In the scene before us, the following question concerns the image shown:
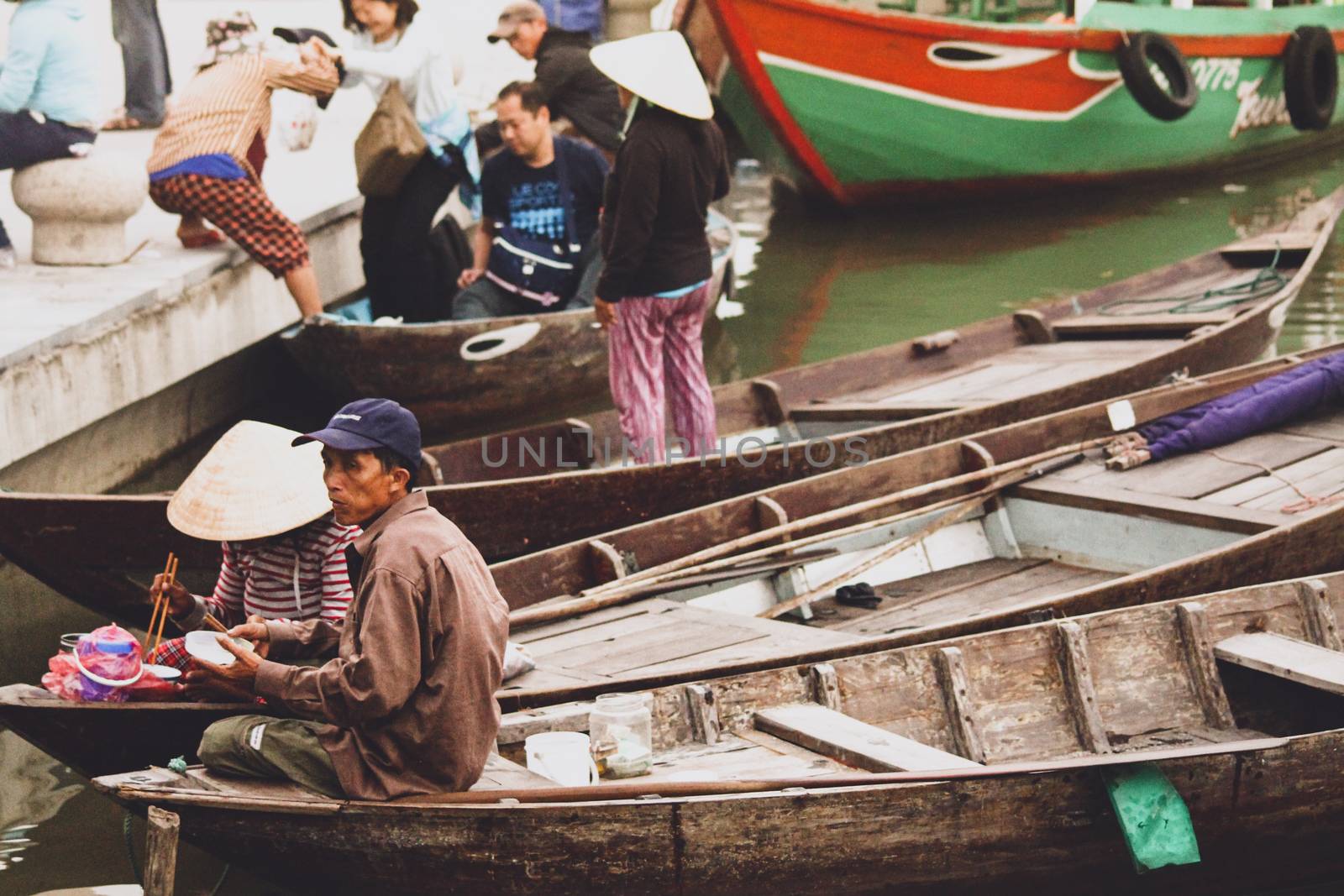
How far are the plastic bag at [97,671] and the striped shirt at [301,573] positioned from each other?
1.10 feet

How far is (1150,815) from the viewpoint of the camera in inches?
147

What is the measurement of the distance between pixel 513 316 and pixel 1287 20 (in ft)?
32.6

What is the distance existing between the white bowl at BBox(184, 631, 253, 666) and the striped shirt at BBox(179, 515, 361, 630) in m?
0.41

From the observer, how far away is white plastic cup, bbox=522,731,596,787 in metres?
3.76

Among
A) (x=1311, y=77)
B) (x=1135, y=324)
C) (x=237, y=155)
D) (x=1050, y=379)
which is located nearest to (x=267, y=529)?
(x=237, y=155)

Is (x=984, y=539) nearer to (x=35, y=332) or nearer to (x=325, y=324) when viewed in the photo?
(x=325, y=324)

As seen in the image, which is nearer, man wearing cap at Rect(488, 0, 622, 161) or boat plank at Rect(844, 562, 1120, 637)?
boat plank at Rect(844, 562, 1120, 637)

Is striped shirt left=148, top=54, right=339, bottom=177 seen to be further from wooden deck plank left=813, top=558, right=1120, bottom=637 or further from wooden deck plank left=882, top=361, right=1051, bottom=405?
wooden deck plank left=813, top=558, right=1120, bottom=637

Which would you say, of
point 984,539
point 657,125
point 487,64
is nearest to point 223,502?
point 657,125

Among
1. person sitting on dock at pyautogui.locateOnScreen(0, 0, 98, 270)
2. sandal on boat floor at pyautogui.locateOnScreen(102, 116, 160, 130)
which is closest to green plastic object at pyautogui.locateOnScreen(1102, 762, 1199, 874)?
person sitting on dock at pyautogui.locateOnScreen(0, 0, 98, 270)

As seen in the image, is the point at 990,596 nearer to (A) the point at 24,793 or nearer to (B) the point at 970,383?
(B) the point at 970,383

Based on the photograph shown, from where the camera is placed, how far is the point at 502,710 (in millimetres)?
4027

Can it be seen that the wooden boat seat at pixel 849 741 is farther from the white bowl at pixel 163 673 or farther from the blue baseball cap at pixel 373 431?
the white bowl at pixel 163 673

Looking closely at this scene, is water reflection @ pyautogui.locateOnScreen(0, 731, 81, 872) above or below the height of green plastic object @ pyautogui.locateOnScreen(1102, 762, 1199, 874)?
below
